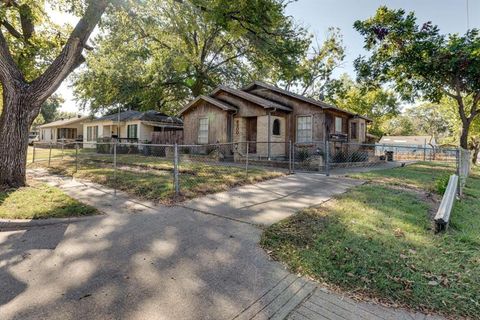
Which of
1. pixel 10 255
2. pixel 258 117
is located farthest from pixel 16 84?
pixel 258 117

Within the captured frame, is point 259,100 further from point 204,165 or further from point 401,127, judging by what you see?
point 401,127

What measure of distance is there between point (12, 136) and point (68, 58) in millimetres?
2649

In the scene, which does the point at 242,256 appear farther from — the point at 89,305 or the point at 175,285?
the point at 89,305

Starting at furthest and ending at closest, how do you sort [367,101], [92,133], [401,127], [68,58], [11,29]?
[401,127] → [367,101] → [92,133] → [11,29] → [68,58]

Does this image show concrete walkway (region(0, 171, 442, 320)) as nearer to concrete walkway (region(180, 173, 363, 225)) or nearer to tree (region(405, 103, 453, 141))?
concrete walkway (region(180, 173, 363, 225))

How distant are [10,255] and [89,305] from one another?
2032 mm

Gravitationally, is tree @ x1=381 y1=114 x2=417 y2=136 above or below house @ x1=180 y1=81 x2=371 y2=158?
above

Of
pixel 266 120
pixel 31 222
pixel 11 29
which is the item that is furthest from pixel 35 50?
pixel 266 120

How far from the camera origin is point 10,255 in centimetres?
365

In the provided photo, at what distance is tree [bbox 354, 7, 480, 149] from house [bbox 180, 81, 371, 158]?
309cm

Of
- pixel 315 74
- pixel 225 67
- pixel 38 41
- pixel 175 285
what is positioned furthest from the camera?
pixel 315 74

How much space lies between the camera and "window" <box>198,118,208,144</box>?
18.0 m

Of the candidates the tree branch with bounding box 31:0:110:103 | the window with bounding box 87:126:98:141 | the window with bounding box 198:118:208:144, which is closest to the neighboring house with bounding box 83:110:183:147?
the window with bounding box 87:126:98:141

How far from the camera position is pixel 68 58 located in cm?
784
